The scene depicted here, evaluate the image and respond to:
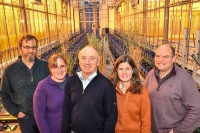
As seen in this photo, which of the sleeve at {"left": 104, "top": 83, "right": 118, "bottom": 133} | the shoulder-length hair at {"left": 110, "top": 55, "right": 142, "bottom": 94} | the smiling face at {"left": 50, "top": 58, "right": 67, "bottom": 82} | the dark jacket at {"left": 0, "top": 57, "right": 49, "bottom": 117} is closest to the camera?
the sleeve at {"left": 104, "top": 83, "right": 118, "bottom": 133}

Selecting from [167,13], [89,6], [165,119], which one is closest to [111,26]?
[89,6]

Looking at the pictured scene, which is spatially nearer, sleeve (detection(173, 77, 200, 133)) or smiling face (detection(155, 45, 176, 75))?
sleeve (detection(173, 77, 200, 133))

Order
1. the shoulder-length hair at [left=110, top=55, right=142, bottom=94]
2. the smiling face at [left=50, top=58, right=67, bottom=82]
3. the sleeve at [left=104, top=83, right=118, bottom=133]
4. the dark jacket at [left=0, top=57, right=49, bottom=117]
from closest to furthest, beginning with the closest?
the sleeve at [left=104, top=83, right=118, bottom=133] < the shoulder-length hair at [left=110, top=55, right=142, bottom=94] < the smiling face at [left=50, top=58, right=67, bottom=82] < the dark jacket at [left=0, top=57, right=49, bottom=117]

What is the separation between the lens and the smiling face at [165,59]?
1515 millimetres

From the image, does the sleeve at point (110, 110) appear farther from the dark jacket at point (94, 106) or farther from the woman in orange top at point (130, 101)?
the woman in orange top at point (130, 101)

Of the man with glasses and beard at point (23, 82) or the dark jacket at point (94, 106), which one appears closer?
the dark jacket at point (94, 106)

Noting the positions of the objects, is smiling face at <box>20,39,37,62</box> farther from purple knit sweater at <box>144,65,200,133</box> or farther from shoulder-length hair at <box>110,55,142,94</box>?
purple knit sweater at <box>144,65,200,133</box>

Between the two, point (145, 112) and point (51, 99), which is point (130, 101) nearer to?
point (145, 112)

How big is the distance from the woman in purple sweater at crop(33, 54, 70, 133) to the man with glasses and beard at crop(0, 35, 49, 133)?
0.28 m

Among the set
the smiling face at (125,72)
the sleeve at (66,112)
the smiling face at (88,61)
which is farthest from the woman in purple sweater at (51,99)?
the smiling face at (125,72)

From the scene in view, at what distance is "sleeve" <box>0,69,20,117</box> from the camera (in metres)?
1.82

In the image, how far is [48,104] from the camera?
1.57 meters

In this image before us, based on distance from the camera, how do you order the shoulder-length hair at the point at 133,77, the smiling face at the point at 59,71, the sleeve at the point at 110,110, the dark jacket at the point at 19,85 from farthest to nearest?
the dark jacket at the point at 19,85
the smiling face at the point at 59,71
the shoulder-length hair at the point at 133,77
the sleeve at the point at 110,110

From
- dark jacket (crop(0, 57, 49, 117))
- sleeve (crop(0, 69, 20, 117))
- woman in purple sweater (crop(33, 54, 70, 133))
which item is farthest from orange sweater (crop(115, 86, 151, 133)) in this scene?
sleeve (crop(0, 69, 20, 117))
